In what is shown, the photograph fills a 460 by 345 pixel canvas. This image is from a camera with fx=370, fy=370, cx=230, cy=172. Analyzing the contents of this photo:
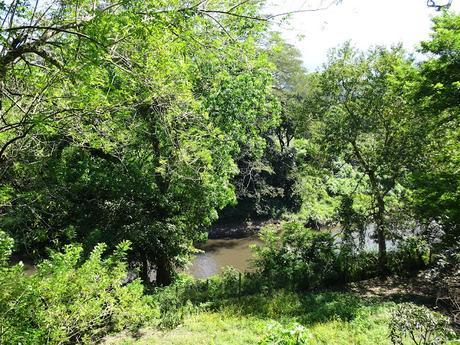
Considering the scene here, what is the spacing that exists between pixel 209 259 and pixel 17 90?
18625mm

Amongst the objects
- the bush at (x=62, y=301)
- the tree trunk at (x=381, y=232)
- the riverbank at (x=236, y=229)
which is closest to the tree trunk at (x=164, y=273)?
the bush at (x=62, y=301)

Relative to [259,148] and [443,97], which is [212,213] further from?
[443,97]

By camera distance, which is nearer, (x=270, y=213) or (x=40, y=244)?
(x=40, y=244)

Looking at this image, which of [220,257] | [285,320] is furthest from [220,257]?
[285,320]

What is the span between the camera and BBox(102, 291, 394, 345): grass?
734 cm

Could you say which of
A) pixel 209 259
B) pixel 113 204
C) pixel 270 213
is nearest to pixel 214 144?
pixel 113 204

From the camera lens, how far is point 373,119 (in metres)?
11.1

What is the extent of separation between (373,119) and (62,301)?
31.0 feet

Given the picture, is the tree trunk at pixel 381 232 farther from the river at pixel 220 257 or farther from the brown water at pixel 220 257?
the brown water at pixel 220 257

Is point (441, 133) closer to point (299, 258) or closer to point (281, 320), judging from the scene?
point (299, 258)

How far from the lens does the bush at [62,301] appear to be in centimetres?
552

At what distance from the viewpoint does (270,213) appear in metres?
28.1

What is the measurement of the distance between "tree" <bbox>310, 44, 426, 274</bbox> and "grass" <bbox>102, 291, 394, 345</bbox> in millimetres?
3299

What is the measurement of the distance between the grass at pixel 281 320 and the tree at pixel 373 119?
10.8 ft
